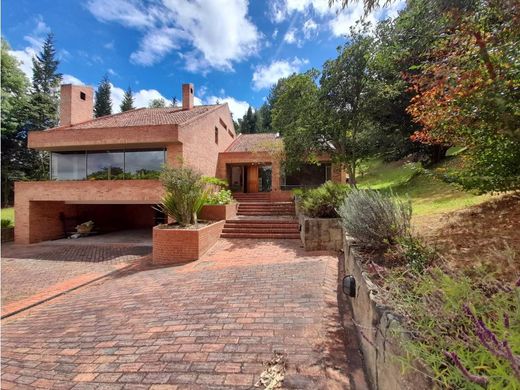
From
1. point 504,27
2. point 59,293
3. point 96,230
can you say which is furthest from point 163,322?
point 96,230

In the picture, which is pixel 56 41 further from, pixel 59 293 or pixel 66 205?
pixel 59 293

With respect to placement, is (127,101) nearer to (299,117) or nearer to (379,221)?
(299,117)

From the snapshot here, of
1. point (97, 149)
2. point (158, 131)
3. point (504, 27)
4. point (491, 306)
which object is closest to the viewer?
point (491, 306)

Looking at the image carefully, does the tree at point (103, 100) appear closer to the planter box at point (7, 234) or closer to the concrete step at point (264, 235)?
the planter box at point (7, 234)

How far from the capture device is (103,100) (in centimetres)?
4322

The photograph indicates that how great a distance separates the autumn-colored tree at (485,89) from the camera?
10.7 ft


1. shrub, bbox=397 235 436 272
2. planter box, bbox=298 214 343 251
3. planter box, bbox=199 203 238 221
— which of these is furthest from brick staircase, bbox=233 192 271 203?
shrub, bbox=397 235 436 272

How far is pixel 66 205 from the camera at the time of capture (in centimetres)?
1480

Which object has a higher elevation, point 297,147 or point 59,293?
point 297,147

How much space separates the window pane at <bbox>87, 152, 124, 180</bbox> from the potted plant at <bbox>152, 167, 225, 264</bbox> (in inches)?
224

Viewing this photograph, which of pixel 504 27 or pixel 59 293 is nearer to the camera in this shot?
pixel 504 27

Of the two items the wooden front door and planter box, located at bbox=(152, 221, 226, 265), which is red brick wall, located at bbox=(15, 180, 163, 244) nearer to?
planter box, located at bbox=(152, 221, 226, 265)

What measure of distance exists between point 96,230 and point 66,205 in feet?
7.21

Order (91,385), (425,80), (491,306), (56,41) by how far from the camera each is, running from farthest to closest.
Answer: (56,41), (425,80), (91,385), (491,306)
